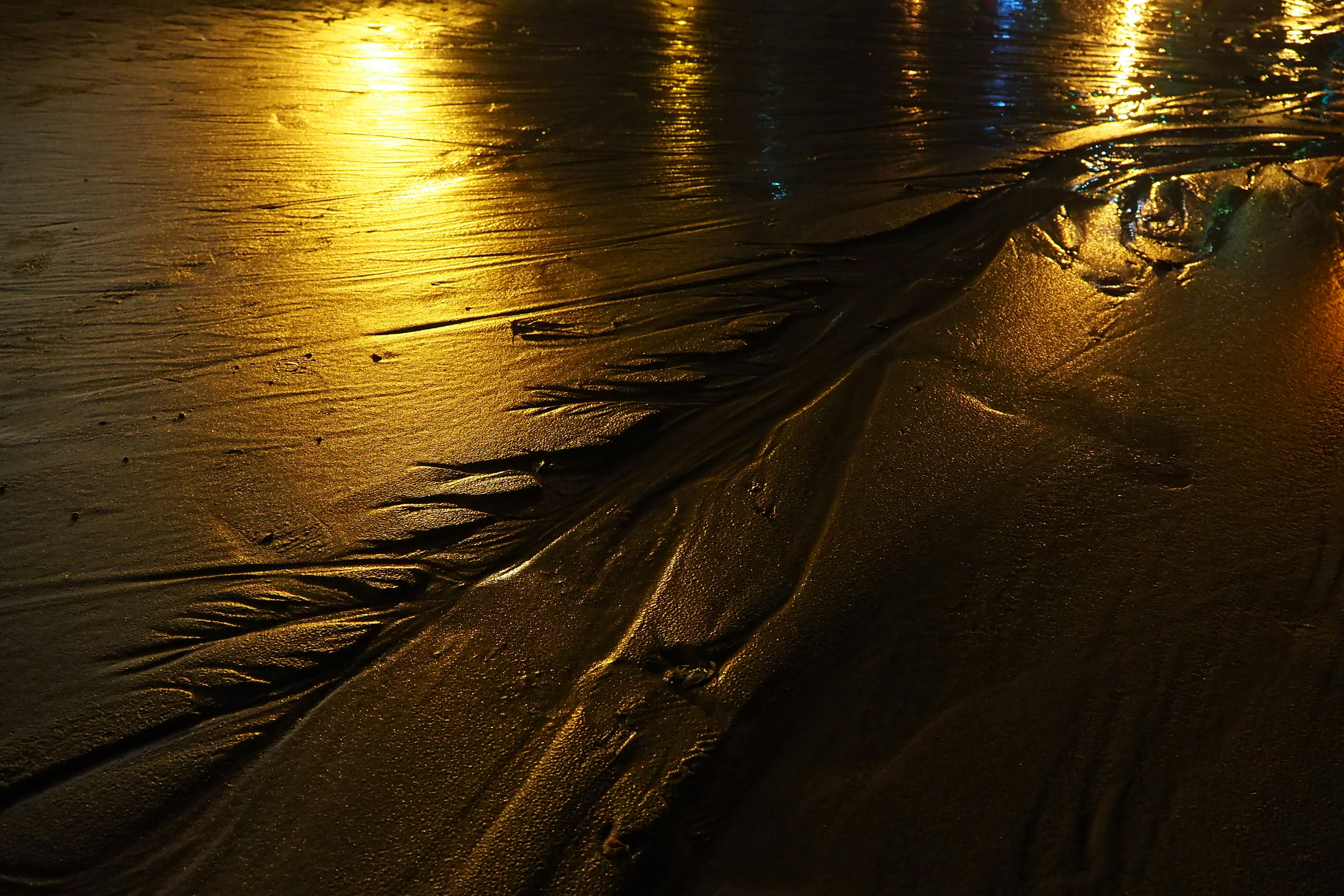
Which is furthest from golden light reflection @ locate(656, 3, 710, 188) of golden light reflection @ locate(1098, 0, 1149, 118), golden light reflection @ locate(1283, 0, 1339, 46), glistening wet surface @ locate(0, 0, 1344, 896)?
golden light reflection @ locate(1283, 0, 1339, 46)

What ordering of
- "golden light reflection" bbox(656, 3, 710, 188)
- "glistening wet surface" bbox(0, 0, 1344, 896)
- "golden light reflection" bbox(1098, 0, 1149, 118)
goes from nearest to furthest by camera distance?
"glistening wet surface" bbox(0, 0, 1344, 896), "golden light reflection" bbox(656, 3, 710, 188), "golden light reflection" bbox(1098, 0, 1149, 118)

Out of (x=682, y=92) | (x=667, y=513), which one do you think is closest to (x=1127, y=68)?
(x=682, y=92)

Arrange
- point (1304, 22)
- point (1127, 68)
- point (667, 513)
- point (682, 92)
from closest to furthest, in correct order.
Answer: point (667, 513) → point (682, 92) → point (1127, 68) → point (1304, 22)

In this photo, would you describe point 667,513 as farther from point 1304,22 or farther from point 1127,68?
point 1304,22

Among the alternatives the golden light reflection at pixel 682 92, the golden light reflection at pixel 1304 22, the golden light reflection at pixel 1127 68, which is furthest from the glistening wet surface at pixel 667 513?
the golden light reflection at pixel 1304 22

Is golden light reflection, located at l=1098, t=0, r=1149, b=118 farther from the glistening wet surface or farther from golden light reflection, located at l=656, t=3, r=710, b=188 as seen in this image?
golden light reflection, located at l=656, t=3, r=710, b=188

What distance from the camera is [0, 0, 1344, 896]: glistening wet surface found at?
171 centimetres

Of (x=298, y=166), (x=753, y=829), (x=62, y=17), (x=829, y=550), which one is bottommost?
(x=753, y=829)

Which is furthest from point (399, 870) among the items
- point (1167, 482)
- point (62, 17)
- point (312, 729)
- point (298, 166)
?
point (62, 17)

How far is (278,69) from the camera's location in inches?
243

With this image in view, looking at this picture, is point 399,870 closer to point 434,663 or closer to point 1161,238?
point 434,663

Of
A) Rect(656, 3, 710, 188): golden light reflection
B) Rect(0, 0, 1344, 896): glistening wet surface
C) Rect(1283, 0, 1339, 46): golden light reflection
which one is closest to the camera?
Rect(0, 0, 1344, 896): glistening wet surface

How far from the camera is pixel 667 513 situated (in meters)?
2.46

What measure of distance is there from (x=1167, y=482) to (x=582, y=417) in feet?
6.30
